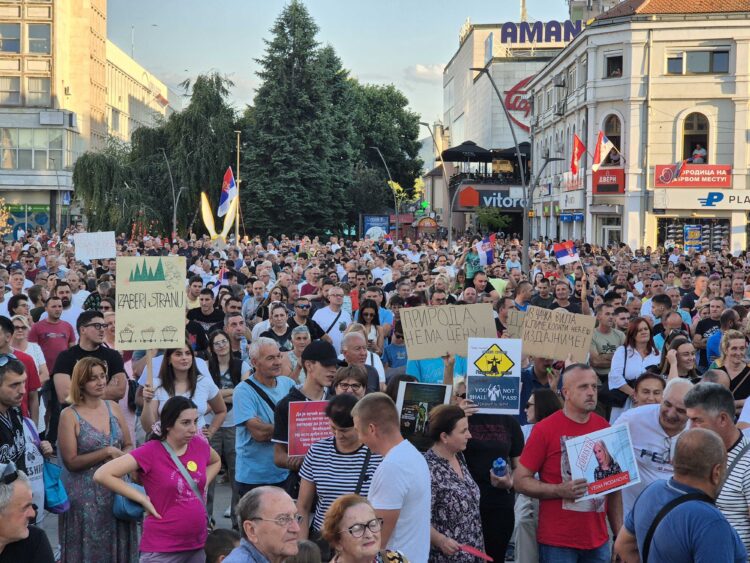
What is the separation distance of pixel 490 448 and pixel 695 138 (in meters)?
42.3

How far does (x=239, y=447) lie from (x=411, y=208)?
96.7 m

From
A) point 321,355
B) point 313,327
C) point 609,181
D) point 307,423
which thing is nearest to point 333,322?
point 313,327

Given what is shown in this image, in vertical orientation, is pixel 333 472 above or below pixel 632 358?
below

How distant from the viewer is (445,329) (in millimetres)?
8297

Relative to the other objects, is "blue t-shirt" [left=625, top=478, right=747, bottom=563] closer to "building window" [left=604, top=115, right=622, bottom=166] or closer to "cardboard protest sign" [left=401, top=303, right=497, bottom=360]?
"cardboard protest sign" [left=401, top=303, right=497, bottom=360]

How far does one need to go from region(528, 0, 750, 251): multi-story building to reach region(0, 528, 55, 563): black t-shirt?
4121 cm

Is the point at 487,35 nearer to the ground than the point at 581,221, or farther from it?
farther from it

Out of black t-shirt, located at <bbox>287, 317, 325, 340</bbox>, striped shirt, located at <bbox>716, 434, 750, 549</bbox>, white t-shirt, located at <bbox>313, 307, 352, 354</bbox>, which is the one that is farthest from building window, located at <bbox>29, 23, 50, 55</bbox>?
striped shirt, located at <bbox>716, 434, 750, 549</bbox>

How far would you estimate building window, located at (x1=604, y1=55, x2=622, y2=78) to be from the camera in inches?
1870

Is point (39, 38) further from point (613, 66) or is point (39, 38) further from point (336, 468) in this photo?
point (336, 468)

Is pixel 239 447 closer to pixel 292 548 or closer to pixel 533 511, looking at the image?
pixel 533 511

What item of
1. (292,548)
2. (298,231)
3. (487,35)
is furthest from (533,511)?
(487,35)

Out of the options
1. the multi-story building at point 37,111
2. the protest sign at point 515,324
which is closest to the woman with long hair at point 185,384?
the protest sign at point 515,324

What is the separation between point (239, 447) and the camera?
7.66 m
